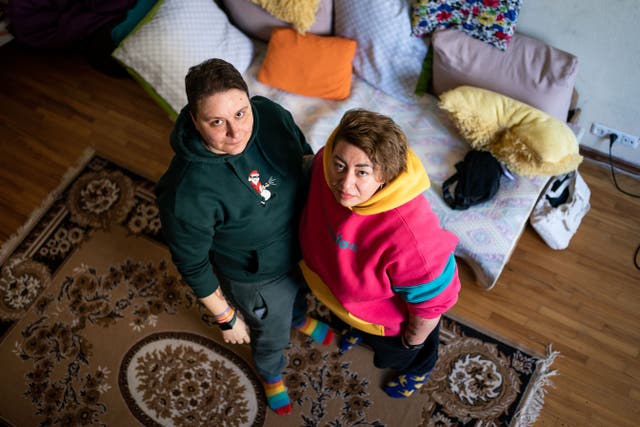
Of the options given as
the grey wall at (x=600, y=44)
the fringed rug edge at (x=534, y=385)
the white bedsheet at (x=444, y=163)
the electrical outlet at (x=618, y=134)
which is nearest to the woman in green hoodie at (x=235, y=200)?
the white bedsheet at (x=444, y=163)

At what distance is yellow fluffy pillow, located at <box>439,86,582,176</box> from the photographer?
192 cm

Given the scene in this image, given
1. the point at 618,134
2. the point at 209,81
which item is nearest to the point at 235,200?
the point at 209,81

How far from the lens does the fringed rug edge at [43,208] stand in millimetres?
2395

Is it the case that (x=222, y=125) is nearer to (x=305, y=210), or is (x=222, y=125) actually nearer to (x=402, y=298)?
(x=305, y=210)

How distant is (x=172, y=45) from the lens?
2.16 meters

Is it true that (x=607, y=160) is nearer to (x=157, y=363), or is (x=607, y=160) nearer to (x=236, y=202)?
(x=236, y=202)

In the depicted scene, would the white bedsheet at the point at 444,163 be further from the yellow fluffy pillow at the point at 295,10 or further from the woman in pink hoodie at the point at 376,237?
the woman in pink hoodie at the point at 376,237

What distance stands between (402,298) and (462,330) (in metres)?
0.86

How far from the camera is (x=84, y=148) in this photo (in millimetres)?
2656

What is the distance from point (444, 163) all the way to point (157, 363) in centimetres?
145

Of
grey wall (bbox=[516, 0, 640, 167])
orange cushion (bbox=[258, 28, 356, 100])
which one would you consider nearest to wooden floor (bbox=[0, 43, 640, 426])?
grey wall (bbox=[516, 0, 640, 167])

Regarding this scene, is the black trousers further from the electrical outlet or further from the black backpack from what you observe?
the electrical outlet

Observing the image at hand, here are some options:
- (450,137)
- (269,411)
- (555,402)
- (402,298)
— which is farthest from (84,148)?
(555,402)

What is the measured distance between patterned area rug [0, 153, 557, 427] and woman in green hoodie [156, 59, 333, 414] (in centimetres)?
45
